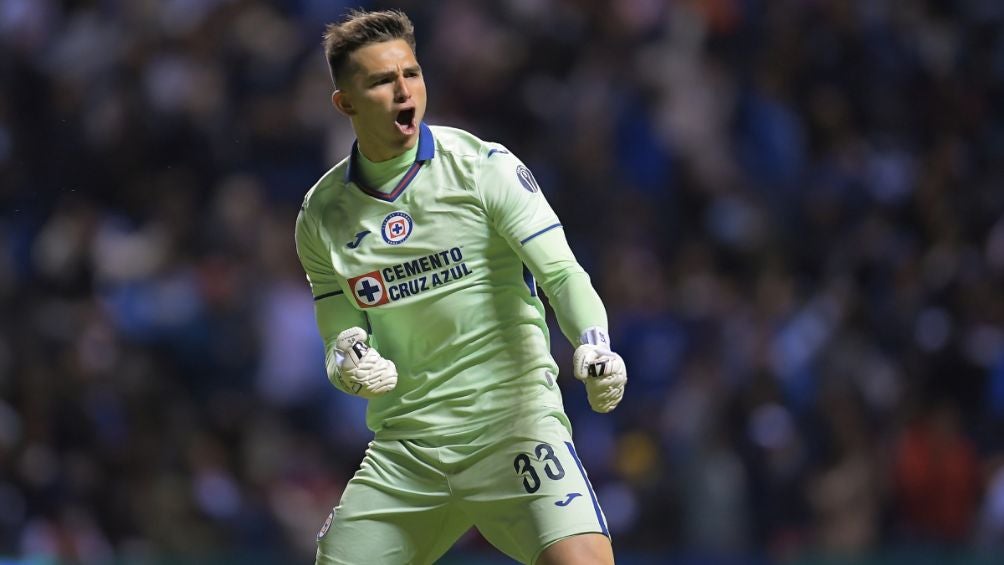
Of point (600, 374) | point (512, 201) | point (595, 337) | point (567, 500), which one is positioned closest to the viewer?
point (600, 374)

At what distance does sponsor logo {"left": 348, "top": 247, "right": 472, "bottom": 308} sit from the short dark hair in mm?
656

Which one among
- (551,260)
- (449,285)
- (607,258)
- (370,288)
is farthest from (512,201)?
(607,258)

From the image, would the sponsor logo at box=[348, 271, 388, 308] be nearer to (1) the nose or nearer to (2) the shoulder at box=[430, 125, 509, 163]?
(2) the shoulder at box=[430, 125, 509, 163]

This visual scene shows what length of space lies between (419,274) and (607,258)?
5579 millimetres

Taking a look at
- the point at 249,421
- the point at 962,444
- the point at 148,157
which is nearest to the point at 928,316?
the point at 962,444

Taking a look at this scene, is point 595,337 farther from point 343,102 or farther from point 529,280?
point 343,102

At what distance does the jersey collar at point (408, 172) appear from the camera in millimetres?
5121

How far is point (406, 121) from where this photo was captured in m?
5.11

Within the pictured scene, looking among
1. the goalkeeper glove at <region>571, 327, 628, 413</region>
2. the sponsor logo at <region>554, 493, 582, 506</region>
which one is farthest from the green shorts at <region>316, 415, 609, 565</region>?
the goalkeeper glove at <region>571, 327, 628, 413</region>

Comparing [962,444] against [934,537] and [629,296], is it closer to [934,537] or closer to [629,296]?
[934,537]

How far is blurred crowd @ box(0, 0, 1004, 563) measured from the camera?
32.2ft

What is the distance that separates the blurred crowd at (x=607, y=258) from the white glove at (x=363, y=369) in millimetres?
4690

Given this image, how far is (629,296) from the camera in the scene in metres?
10.3

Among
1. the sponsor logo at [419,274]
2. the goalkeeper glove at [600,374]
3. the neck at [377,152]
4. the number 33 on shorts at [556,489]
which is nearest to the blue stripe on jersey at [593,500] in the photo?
the number 33 on shorts at [556,489]
